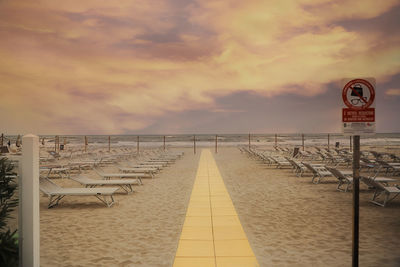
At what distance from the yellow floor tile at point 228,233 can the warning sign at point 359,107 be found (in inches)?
107

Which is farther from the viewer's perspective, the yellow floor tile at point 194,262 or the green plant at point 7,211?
the yellow floor tile at point 194,262

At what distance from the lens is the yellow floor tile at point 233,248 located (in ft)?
15.5

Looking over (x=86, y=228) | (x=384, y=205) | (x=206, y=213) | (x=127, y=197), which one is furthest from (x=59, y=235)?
(x=384, y=205)

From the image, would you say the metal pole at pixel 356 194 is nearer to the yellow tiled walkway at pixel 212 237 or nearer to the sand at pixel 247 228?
the sand at pixel 247 228

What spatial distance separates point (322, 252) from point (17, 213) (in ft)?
13.3

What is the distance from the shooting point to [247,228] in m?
6.06

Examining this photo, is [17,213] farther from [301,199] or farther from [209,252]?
[301,199]

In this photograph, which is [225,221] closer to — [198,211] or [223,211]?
[223,211]

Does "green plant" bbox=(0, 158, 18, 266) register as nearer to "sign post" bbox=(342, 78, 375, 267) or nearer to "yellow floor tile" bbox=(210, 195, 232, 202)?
"sign post" bbox=(342, 78, 375, 267)

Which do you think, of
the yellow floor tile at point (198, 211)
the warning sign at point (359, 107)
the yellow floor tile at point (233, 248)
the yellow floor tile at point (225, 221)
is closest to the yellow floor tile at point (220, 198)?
the yellow floor tile at point (198, 211)

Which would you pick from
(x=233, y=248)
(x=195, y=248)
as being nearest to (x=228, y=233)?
(x=233, y=248)

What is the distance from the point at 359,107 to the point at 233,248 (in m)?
2.70

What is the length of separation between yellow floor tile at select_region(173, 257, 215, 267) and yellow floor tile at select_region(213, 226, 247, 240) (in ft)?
2.96

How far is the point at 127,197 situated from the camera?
31.0 ft
